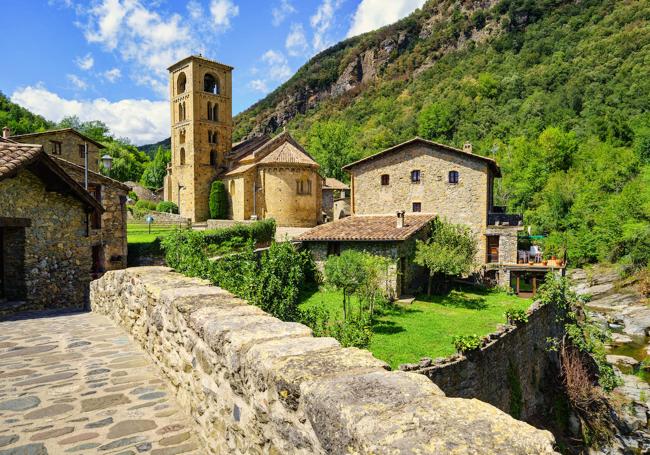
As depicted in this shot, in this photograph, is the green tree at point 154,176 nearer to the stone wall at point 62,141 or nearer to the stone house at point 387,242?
the stone wall at point 62,141

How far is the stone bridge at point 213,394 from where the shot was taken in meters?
1.84

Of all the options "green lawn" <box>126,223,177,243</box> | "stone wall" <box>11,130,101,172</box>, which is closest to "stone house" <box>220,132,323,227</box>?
"green lawn" <box>126,223,177,243</box>

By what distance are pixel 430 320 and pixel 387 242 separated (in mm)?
4935

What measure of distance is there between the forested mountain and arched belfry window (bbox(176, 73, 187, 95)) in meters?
24.6

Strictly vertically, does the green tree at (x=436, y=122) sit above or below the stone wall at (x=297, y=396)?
above

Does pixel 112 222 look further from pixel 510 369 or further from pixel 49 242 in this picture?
pixel 510 369

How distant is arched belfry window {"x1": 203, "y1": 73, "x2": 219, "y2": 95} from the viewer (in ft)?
144

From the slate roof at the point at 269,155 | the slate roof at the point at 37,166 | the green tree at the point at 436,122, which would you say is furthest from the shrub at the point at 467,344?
the green tree at the point at 436,122

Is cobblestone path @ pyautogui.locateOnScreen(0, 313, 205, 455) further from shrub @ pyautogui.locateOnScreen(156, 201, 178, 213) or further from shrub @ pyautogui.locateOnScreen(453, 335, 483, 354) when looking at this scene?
shrub @ pyautogui.locateOnScreen(156, 201, 178, 213)

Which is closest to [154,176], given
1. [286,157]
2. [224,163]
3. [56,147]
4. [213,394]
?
[224,163]

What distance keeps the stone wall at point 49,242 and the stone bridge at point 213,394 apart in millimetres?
5504

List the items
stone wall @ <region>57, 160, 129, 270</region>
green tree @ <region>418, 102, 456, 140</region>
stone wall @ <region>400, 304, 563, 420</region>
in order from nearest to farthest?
1. stone wall @ <region>400, 304, 563, 420</region>
2. stone wall @ <region>57, 160, 129, 270</region>
3. green tree @ <region>418, 102, 456, 140</region>

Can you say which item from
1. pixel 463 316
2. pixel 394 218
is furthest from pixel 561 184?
pixel 463 316

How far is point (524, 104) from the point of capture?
2697 inches
